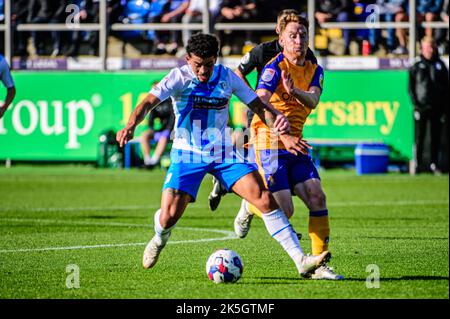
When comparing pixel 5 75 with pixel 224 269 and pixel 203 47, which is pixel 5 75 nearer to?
pixel 203 47

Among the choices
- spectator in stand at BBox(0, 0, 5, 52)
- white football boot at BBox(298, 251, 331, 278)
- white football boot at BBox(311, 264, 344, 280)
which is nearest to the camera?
white football boot at BBox(298, 251, 331, 278)

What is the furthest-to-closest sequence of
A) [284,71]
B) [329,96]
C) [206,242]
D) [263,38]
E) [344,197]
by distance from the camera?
[263,38]
[329,96]
[344,197]
[206,242]
[284,71]

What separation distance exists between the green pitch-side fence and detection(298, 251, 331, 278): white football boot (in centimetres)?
1500

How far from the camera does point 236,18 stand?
25.3 metres

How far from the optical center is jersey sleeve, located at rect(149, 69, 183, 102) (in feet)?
28.8

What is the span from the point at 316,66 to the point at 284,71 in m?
0.57

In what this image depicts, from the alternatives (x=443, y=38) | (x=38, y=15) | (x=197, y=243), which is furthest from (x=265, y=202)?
(x=38, y=15)

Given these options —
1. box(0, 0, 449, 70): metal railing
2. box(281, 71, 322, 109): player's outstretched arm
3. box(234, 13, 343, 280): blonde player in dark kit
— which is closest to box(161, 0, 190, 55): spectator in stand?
box(0, 0, 449, 70): metal railing

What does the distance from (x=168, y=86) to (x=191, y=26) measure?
1568 centimetres

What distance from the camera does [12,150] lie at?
79.9ft

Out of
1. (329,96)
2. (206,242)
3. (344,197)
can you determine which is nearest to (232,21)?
(329,96)

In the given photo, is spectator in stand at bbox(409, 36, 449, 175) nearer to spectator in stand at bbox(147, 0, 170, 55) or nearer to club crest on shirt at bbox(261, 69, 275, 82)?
spectator in stand at bbox(147, 0, 170, 55)

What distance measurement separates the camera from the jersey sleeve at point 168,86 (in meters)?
8.77
